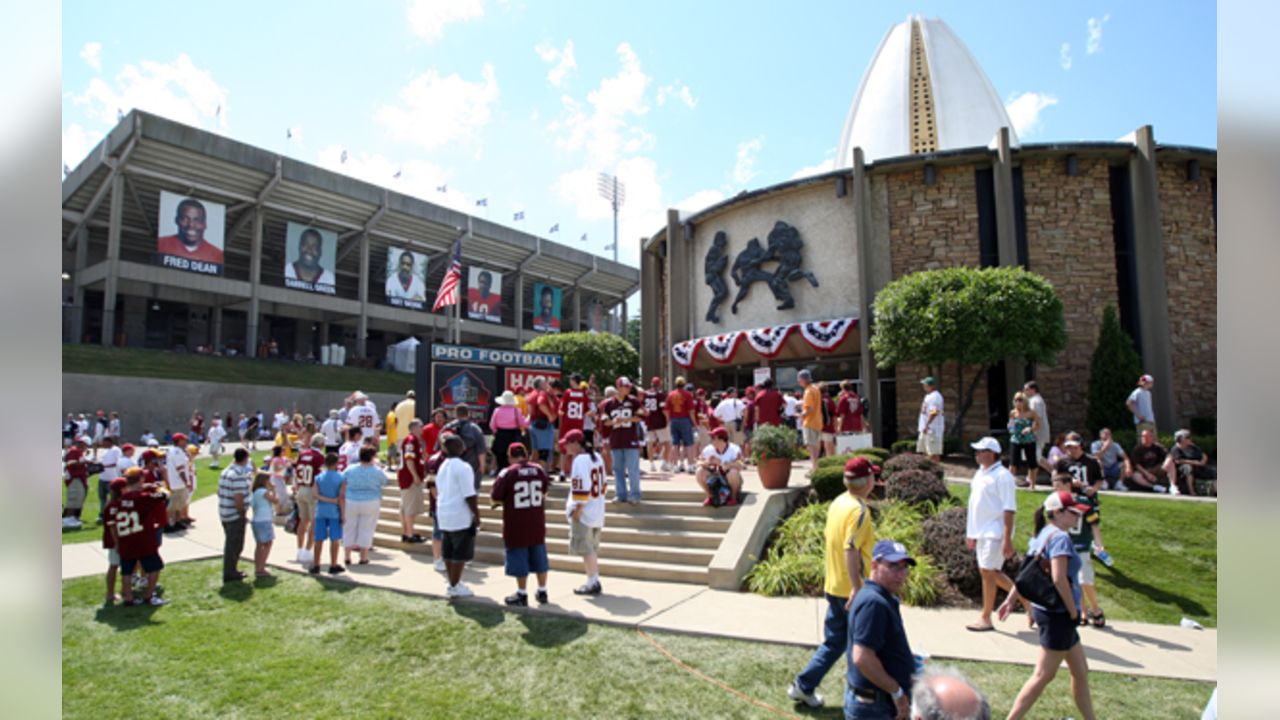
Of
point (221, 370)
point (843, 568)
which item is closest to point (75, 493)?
point (843, 568)

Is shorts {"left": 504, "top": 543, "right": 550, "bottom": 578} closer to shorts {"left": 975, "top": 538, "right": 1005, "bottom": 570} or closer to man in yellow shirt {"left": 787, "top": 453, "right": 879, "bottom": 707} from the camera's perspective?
man in yellow shirt {"left": 787, "top": 453, "right": 879, "bottom": 707}

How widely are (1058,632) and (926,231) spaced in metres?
17.2

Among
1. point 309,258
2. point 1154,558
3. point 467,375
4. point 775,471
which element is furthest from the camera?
point 309,258

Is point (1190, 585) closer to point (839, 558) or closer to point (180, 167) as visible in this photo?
point (839, 558)

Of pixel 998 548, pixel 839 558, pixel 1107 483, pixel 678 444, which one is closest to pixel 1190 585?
pixel 998 548

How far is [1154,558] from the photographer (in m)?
8.60

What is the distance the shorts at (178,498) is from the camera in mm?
12711

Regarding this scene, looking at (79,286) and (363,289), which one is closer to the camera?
(79,286)

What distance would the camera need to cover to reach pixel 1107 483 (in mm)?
12391

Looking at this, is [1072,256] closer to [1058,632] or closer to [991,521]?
[991,521]

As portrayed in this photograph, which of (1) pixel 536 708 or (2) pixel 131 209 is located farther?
(2) pixel 131 209

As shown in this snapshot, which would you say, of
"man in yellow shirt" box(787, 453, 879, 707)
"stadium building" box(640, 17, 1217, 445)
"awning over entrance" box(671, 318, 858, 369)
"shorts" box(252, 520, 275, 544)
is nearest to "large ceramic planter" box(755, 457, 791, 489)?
"man in yellow shirt" box(787, 453, 879, 707)

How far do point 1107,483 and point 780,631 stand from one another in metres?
9.30
